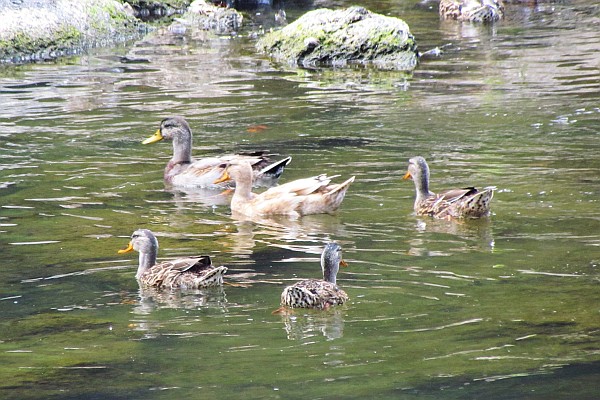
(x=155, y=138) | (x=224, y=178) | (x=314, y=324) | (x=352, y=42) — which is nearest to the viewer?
(x=314, y=324)

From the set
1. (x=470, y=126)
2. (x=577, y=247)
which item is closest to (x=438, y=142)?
(x=470, y=126)

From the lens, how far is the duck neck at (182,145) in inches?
574

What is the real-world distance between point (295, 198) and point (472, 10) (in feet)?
58.9

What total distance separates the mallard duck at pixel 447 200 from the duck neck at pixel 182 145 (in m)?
3.49

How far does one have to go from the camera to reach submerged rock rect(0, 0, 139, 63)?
81.3ft

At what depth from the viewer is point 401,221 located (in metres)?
11.5

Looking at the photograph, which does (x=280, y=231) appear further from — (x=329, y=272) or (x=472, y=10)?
(x=472, y=10)

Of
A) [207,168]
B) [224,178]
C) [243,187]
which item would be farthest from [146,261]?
[207,168]

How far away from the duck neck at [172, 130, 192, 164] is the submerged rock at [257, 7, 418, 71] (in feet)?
27.3

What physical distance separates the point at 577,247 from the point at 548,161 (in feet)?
12.4

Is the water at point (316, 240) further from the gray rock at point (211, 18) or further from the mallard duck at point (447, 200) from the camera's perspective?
the gray rock at point (211, 18)

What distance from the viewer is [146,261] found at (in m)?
9.73

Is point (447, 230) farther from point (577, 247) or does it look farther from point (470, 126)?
point (470, 126)

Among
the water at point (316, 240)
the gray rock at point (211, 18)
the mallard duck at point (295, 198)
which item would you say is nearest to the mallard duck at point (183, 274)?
the water at point (316, 240)
